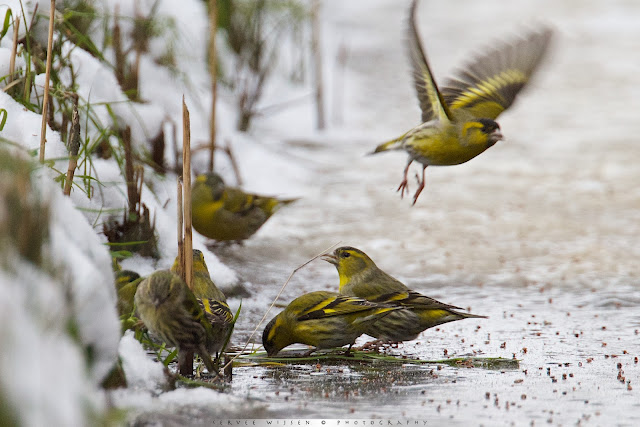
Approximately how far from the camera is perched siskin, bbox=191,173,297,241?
6.89m

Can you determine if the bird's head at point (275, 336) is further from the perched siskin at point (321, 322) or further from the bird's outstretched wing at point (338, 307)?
the bird's outstretched wing at point (338, 307)

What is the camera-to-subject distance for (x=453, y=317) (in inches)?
187

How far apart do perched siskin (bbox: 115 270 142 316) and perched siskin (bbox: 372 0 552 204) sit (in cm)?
147

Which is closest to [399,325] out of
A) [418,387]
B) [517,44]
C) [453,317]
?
[453,317]

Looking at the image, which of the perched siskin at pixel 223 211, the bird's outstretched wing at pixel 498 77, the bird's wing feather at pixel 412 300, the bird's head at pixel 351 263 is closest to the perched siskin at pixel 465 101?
the bird's outstretched wing at pixel 498 77

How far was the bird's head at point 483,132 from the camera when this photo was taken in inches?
173

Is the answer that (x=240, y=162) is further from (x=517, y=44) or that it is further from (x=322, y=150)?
(x=517, y=44)

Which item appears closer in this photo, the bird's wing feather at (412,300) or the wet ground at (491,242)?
the wet ground at (491,242)

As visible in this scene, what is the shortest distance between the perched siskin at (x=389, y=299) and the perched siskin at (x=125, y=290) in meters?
1.27

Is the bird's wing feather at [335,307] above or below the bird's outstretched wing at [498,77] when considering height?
below

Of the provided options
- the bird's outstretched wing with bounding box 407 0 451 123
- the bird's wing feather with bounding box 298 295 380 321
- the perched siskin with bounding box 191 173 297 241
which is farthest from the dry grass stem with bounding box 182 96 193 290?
the perched siskin with bounding box 191 173 297 241

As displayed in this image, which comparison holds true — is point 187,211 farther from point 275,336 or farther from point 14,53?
point 14,53

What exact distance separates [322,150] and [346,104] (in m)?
1.99

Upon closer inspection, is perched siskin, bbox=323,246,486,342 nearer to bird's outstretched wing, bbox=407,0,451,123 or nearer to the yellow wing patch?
bird's outstretched wing, bbox=407,0,451,123
